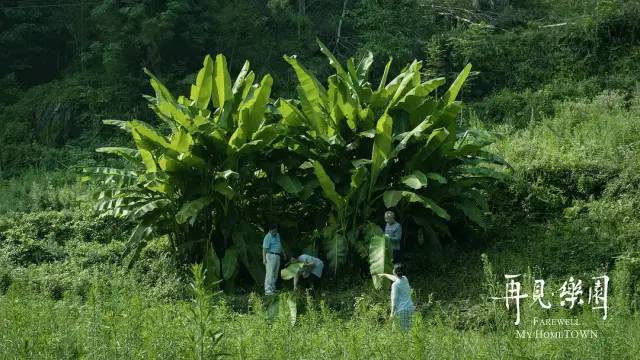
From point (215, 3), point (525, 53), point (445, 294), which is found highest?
point (215, 3)

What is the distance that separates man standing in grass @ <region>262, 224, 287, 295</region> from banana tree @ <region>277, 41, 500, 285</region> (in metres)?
0.67

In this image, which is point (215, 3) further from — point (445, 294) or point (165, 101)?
point (445, 294)

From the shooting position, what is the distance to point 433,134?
1084 cm

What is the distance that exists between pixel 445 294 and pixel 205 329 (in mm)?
5787

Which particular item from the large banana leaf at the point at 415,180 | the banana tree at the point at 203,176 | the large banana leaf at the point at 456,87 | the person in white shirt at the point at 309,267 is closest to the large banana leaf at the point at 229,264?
the banana tree at the point at 203,176

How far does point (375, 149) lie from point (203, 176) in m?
2.43

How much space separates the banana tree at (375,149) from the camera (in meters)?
11.0

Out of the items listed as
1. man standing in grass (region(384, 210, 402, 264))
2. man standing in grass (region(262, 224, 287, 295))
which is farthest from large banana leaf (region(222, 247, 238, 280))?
man standing in grass (region(384, 210, 402, 264))

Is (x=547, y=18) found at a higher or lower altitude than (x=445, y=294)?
higher

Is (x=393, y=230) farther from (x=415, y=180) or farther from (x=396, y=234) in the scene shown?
(x=415, y=180)

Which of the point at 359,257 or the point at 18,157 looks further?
the point at 18,157

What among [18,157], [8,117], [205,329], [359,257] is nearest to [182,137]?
[359,257]

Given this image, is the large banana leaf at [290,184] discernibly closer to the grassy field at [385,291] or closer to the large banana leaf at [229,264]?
the large banana leaf at [229,264]

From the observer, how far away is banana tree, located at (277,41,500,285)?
431 inches
